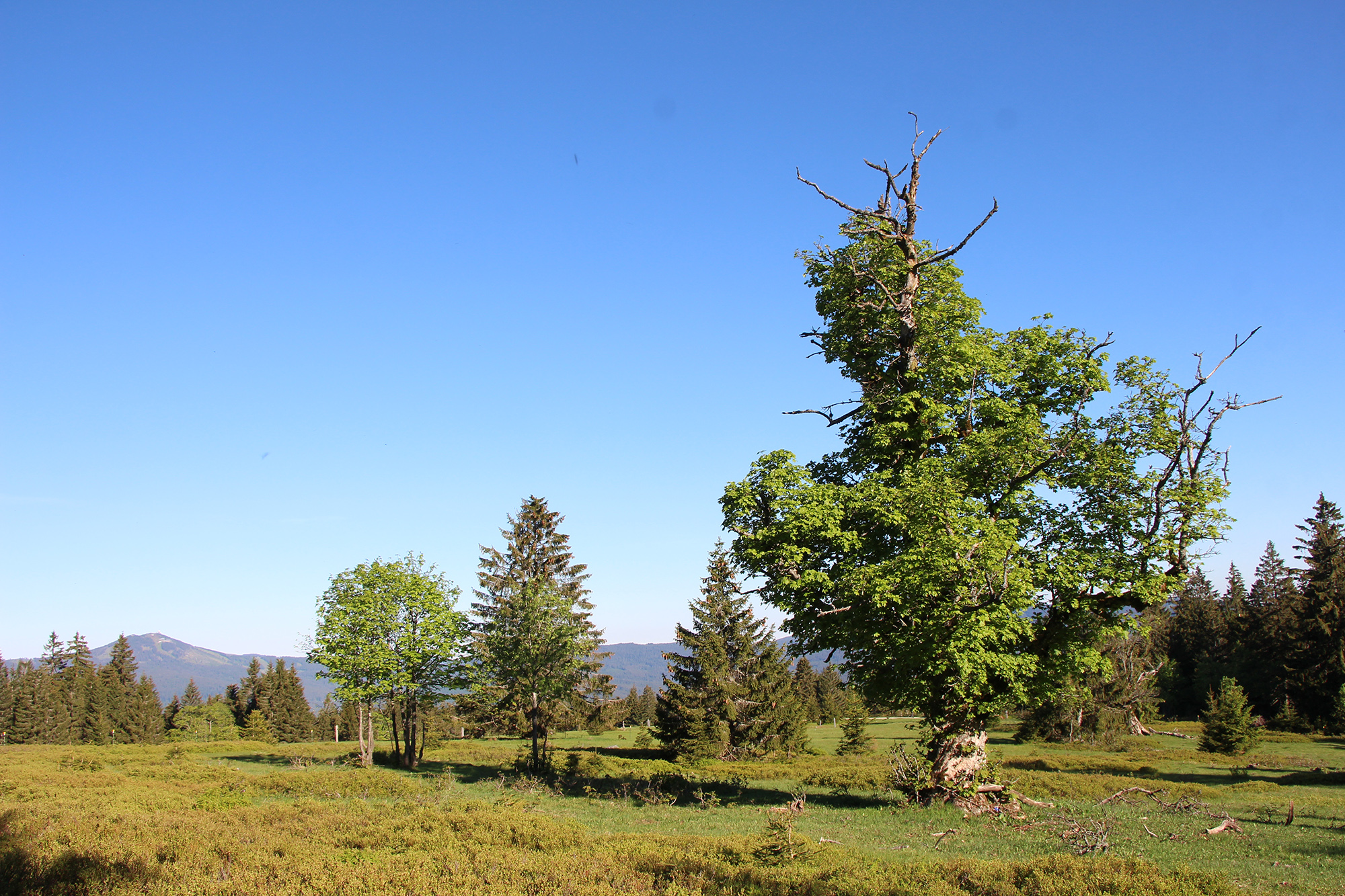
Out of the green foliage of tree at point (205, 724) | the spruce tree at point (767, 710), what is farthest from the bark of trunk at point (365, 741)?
the green foliage of tree at point (205, 724)

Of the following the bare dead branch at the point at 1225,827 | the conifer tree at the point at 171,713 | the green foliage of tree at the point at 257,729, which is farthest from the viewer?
the conifer tree at the point at 171,713

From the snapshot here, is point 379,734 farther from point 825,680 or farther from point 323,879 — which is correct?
→ point 323,879

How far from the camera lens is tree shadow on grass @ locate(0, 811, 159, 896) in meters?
10.6

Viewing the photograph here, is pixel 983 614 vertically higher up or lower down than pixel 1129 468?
lower down

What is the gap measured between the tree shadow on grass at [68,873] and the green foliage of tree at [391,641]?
75.3 feet

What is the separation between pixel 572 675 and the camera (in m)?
35.6

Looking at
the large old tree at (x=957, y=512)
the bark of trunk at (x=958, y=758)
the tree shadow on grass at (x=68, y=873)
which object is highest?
the large old tree at (x=957, y=512)

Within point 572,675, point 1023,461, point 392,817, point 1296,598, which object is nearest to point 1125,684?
point 1296,598

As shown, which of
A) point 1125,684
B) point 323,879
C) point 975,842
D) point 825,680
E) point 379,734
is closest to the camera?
point 323,879

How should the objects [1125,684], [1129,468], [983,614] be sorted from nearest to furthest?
[983,614]
[1129,468]
[1125,684]

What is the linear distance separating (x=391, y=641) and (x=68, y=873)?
25.7m

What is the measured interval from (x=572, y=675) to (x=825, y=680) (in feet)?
296

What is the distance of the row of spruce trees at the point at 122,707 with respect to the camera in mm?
81250

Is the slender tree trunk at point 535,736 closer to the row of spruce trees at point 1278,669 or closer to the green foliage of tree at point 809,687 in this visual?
the row of spruce trees at point 1278,669
